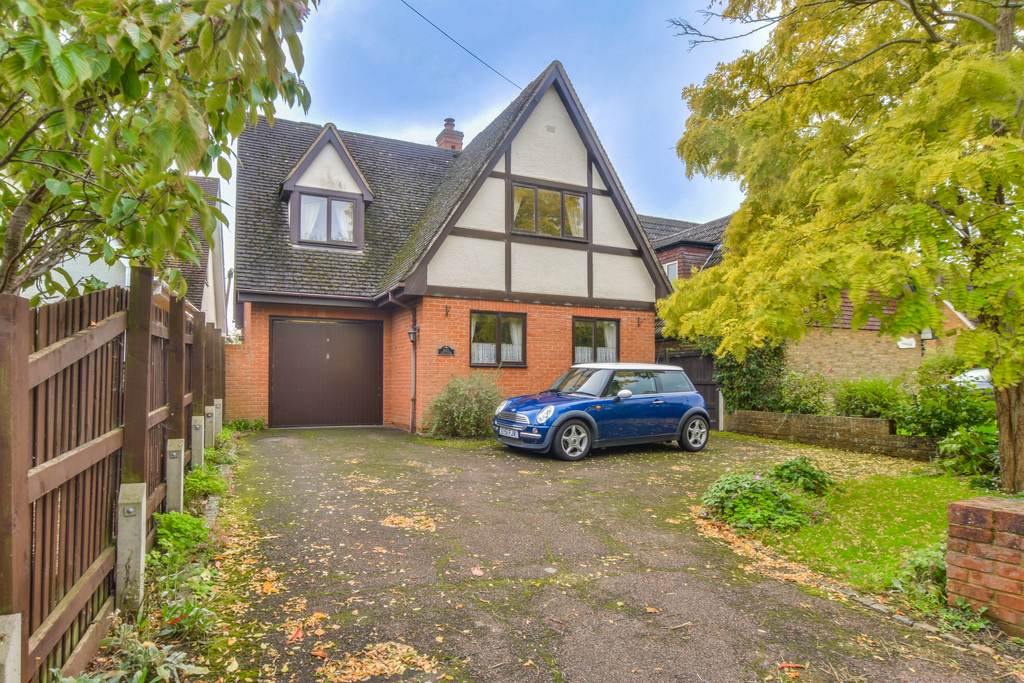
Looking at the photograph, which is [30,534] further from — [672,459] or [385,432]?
[385,432]

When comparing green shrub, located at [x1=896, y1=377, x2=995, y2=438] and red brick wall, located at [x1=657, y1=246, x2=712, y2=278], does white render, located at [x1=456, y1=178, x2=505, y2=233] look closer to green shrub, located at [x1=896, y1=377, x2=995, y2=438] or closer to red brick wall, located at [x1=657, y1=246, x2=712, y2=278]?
red brick wall, located at [x1=657, y1=246, x2=712, y2=278]

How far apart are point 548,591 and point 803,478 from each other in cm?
367

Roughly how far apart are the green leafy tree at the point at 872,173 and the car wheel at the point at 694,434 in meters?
4.15

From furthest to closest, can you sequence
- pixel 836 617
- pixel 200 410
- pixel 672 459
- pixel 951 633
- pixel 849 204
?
1. pixel 672 459
2. pixel 200 410
3. pixel 849 204
4. pixel 836 617
5. pixel 951 633

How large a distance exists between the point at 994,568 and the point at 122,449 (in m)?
5.15

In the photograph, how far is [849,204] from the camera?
5.04 m

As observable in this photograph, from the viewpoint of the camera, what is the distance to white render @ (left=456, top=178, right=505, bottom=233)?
12.7m

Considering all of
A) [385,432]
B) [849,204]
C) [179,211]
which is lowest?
[385,432]

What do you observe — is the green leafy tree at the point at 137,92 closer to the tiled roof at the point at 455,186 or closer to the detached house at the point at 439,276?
the detached house at the point at 439,276

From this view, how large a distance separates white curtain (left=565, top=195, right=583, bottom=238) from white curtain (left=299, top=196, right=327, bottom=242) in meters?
5.83

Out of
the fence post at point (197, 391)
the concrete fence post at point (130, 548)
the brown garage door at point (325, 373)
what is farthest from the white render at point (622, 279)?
the concrete fence post at point (130, 548)

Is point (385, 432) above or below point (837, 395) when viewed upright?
below

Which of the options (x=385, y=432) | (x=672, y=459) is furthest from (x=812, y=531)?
(x=385, y=432)

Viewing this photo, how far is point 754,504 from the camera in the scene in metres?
5.68
